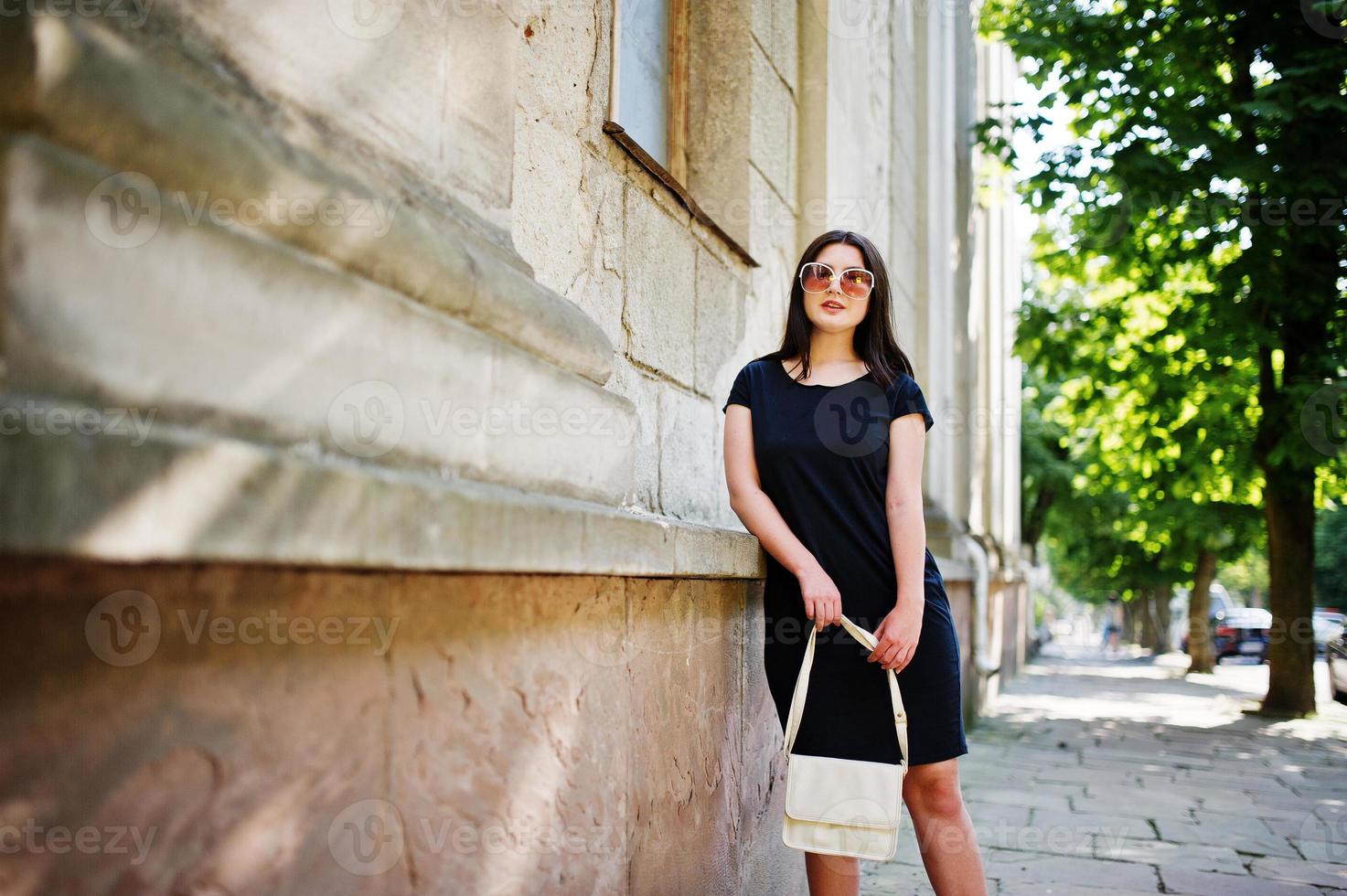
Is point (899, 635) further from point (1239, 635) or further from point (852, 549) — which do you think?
point (1239, 635)

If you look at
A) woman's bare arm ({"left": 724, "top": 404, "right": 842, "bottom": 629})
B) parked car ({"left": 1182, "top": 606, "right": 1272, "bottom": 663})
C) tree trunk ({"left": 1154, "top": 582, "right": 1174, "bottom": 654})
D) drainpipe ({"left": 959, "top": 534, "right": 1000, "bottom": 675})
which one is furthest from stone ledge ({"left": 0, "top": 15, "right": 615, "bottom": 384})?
tree trunk ({"left": 1154, "top": 582, "right": 1174, "bottom": 654})

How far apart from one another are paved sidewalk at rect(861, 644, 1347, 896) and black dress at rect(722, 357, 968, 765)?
73.5 inches

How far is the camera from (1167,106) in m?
9.17

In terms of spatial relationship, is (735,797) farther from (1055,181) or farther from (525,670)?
(1055,181)

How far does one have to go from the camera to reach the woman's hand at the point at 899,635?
2.51m

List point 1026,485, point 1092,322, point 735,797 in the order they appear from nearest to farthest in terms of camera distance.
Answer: point 735,797, point 1092,322, point 1026,485

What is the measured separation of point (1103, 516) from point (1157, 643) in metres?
8.11

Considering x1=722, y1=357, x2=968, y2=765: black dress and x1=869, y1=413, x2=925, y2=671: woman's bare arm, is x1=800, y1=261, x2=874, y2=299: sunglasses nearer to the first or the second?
x1=722, y1=357, x2=968, y2=765: black dress

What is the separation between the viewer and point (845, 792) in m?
2.45

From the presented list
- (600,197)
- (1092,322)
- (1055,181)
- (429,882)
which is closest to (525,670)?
(429,882)

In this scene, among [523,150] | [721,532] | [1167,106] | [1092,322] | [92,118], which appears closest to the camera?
[92,118]

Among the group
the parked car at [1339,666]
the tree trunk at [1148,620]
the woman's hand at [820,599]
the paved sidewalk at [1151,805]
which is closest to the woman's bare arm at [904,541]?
the woman's hand at [820,599]

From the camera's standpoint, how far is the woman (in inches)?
102

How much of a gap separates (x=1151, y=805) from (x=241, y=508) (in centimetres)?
601
